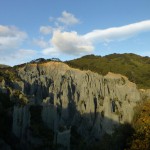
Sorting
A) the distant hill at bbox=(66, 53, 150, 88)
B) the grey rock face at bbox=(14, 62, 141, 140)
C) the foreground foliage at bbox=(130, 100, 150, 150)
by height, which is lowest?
the foreground foliage at bbox=(130, 100, 150, 150)

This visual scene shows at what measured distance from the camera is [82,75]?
100688mm

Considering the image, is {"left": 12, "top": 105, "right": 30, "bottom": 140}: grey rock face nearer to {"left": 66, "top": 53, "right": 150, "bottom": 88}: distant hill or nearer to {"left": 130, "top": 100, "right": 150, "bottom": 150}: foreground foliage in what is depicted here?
{"left": 130, "top": 100, "right": 150, "bottom": 150}: foreground foliage

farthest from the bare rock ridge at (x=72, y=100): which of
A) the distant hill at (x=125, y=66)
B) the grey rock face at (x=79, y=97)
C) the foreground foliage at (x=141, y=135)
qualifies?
the distant hill at (x=125, y=66)

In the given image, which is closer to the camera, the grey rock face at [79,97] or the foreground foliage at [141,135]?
the foreground foliage at [141,135]

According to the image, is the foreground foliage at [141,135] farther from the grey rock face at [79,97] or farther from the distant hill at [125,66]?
the distant hill at [125,66]

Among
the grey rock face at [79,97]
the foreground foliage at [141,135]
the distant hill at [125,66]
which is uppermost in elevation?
the distant hill at [125,66]

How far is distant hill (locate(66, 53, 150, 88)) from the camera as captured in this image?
409 feet

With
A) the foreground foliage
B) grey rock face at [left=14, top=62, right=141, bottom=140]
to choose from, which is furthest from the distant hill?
the foreground foliage

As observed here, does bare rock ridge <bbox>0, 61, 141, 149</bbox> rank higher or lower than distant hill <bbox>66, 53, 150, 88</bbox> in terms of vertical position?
lower

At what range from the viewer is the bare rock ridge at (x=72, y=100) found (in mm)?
55559

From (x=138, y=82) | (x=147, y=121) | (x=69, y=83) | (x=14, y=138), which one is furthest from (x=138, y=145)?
(x=138, y=82)

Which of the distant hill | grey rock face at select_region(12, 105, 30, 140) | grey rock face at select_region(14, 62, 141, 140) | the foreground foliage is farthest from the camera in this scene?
the distant hill

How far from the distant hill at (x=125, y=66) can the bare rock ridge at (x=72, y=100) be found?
34.5ft

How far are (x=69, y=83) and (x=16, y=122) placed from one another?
42.6m
